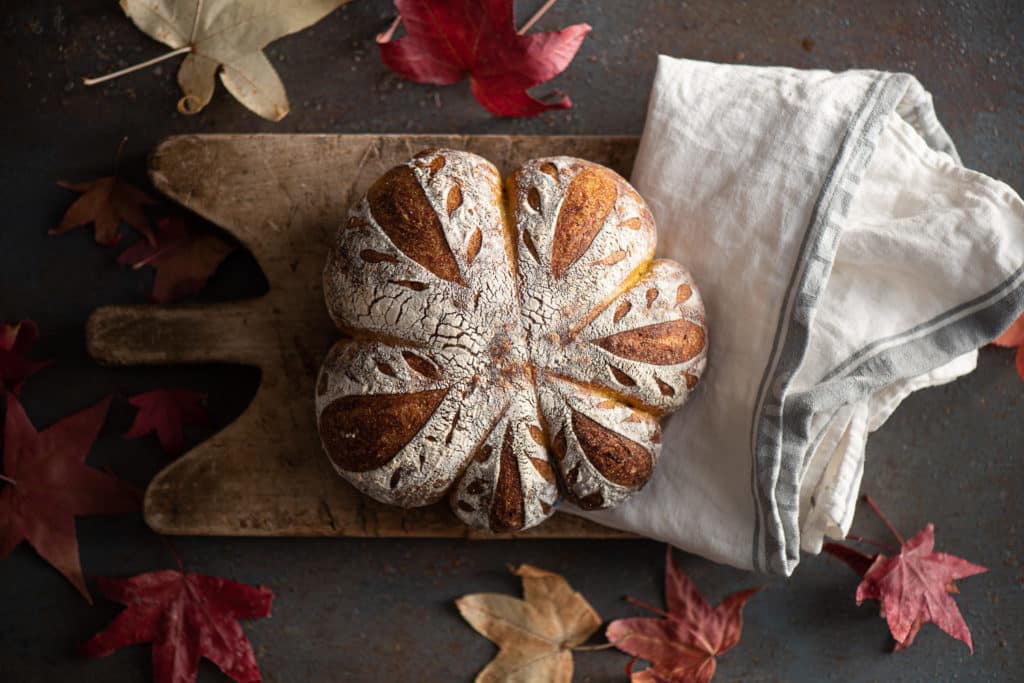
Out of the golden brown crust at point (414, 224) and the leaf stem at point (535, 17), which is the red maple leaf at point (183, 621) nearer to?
the golden brown crust at point (414, 224)

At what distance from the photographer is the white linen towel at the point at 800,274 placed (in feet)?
4.65

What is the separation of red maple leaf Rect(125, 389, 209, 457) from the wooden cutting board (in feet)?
0.35

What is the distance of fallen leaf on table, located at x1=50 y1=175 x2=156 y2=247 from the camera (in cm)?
174

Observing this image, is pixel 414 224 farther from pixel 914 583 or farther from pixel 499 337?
pixel 914 583

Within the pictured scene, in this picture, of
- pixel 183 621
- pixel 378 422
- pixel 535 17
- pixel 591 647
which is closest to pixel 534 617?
pixel 591 647

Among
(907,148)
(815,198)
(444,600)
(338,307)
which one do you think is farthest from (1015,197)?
(444,600)

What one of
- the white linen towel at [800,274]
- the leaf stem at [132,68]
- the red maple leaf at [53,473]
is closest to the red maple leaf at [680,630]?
the white linen towel at [800,274]

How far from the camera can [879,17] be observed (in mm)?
1789

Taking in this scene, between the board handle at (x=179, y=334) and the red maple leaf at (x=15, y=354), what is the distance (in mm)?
187

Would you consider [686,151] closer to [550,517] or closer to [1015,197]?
[1015,197]

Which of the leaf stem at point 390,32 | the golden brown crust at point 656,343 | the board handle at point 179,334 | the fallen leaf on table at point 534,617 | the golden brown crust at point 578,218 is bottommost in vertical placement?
the fallen leaf on table at point 534,617

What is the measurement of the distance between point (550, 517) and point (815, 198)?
2.75 ft

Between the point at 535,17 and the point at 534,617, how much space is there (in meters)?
1.37

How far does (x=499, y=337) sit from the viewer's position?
137 centimetres
